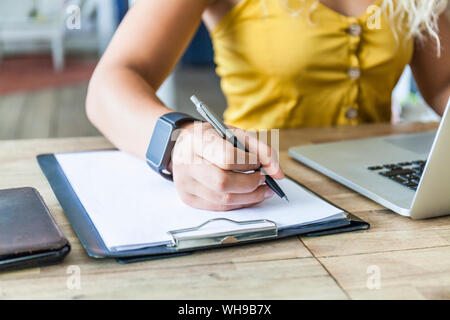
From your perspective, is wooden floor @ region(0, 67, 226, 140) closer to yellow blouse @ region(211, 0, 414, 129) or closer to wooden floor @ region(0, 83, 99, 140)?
wooden floor @ region(0, 83, 99, 140)

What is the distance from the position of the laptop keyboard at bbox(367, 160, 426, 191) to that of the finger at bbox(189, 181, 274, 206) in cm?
19

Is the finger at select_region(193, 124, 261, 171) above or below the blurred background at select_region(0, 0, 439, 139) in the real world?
above

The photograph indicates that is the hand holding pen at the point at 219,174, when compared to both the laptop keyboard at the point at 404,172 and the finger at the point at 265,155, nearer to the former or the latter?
the finger at the point at 265,155

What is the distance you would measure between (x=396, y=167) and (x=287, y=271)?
308 mm

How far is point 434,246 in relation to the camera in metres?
Answer: 0.51

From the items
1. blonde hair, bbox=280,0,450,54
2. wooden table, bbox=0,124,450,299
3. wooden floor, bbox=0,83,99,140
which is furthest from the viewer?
wooden floor, bbox=0,83,99,140

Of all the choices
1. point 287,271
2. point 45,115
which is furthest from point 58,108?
point 287,271

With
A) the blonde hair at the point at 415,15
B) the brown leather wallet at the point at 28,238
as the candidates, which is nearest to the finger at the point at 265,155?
the brown leather wallet at the point at 28,238

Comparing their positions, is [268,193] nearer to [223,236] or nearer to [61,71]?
[223,236]

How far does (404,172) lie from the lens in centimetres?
67

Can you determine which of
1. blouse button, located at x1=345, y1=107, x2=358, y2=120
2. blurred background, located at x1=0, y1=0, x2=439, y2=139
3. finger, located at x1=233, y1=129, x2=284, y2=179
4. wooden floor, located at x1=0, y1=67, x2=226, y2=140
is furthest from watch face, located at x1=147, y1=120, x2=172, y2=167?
wooden floor, located at x1=0, y1=67, x2=226, y2=140

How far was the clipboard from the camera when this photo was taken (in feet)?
1.51

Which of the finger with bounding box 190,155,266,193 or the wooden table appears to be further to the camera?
the finger with bounding box 190,155,266,193
